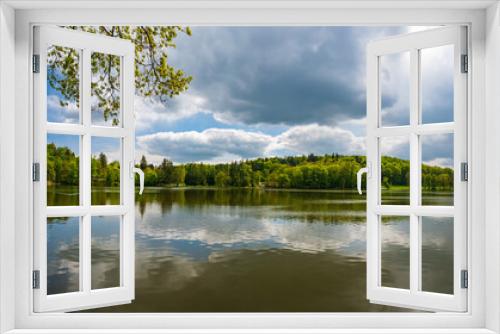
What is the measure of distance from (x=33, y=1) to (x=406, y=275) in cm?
228

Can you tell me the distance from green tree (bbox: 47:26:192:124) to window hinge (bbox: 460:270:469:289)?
209cm

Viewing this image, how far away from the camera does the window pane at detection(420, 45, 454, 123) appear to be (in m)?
2.28

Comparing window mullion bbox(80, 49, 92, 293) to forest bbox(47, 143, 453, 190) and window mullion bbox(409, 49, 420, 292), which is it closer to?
window mullion bbox(409, 49, 420, 292)

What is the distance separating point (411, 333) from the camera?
184 centimetres

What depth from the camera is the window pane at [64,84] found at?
281 cm

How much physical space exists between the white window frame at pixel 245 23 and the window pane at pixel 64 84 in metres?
0.80

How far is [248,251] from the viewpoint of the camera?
10117 millimetres

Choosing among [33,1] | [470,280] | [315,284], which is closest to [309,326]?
[470,280]

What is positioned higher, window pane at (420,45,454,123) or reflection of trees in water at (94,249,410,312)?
window pane at (420,45,454,123)

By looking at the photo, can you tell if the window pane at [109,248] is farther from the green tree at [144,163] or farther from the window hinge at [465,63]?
the green tree at [144,163]

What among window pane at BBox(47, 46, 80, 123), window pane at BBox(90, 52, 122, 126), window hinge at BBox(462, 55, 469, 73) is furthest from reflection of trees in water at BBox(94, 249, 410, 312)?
window hinge at BBox(462, 55, 469, 73)

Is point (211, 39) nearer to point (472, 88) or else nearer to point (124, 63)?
point (124, 63)

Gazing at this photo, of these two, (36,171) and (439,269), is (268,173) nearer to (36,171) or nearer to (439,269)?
(439,269)

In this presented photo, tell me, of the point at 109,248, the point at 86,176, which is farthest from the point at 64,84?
the point at 109,248
